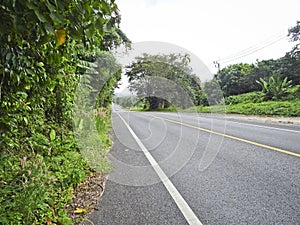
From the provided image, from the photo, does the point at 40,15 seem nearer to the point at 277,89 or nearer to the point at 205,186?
the point at 205,186

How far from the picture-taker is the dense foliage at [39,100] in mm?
1253

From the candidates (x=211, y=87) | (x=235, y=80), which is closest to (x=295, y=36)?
(x=235, y=80)

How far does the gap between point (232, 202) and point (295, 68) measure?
891 inches

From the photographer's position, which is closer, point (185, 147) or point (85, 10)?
point (85, 10)

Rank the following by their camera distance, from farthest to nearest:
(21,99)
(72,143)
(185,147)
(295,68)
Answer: (295,68) < (185,147) < (72,143) < (21,99)

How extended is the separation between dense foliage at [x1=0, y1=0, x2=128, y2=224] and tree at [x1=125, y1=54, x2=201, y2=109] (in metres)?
3.44

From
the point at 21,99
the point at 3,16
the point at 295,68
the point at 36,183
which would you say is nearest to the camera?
the point at 3,16

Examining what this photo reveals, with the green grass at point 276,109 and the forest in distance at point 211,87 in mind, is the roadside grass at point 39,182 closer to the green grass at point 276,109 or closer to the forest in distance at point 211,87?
the forest in distance at point 211,87

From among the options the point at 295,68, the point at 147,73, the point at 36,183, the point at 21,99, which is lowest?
the point at 36,183

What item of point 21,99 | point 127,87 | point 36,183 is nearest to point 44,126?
point 21,99

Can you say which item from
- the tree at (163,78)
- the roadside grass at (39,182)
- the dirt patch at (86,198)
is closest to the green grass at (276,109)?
the tree at (163,78)

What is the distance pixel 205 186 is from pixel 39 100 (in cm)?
268

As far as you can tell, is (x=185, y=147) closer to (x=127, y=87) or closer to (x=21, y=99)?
(x=127, y=87)

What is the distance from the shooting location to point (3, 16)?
1220 millimetres
